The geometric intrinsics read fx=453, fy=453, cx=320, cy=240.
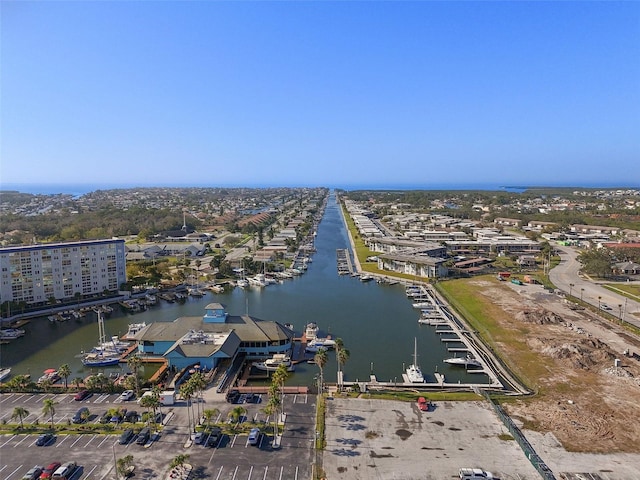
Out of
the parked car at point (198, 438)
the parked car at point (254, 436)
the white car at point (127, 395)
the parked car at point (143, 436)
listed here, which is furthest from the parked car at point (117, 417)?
the parked car at point (254, 436)

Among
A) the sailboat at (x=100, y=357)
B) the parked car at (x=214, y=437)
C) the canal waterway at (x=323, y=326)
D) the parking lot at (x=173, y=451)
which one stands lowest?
the canal waterway at (x=323, y=326)

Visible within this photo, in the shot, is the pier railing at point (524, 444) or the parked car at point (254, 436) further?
the parked car at point (254, 436)

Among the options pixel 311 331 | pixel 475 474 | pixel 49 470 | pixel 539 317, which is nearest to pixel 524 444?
pixel 475 474

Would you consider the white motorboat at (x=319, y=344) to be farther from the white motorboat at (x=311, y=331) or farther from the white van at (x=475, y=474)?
the white van at (x=475, y=474)

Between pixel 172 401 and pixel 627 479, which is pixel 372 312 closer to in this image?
pixel 172 401

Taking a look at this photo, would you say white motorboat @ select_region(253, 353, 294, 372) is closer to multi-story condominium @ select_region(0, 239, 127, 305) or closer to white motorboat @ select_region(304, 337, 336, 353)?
white motorboat @ select_region(304, 337, 336, 353)

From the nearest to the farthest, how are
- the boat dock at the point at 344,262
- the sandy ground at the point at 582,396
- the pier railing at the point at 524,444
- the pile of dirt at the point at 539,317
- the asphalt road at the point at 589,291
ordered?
the pier railing at the point at 524,444
the sandy ground at the point at 582,396
the pile of dirt at the point at 539,317
the asphalt road at the point at 589,291
the boat dock at the point at 344,262

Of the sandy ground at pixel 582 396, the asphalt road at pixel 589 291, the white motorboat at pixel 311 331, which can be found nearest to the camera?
the sandy ground at pixel 582 396

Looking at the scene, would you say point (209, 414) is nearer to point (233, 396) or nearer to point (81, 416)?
point (233, 396)
